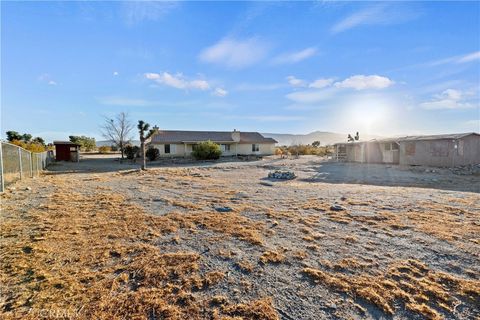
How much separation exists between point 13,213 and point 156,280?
5213 millimetres

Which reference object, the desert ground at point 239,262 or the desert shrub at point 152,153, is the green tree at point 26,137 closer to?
the desert shrub at point 152,153

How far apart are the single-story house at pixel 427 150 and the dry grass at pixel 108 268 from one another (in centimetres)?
1994

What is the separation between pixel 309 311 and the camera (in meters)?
2.48

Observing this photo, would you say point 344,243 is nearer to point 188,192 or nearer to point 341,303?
point 341,303

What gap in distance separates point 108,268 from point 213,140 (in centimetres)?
2958

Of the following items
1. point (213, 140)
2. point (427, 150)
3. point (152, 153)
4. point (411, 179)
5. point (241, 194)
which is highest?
point (213, 140)

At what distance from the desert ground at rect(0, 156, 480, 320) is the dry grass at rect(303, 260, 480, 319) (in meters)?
0.01

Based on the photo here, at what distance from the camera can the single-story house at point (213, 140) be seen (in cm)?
3009

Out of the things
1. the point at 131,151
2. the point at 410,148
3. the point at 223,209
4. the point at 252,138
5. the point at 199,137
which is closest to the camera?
the point at 223,209

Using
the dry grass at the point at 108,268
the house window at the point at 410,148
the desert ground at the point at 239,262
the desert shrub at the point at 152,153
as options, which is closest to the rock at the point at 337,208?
the desert ground at the point at 239,262

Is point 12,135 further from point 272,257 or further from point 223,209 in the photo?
point 272,257

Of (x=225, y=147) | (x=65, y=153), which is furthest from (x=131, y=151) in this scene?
(x=225, y=147)

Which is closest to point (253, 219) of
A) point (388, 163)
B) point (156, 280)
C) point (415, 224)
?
point (156, 280)

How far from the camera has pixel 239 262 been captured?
3498 millimetres
